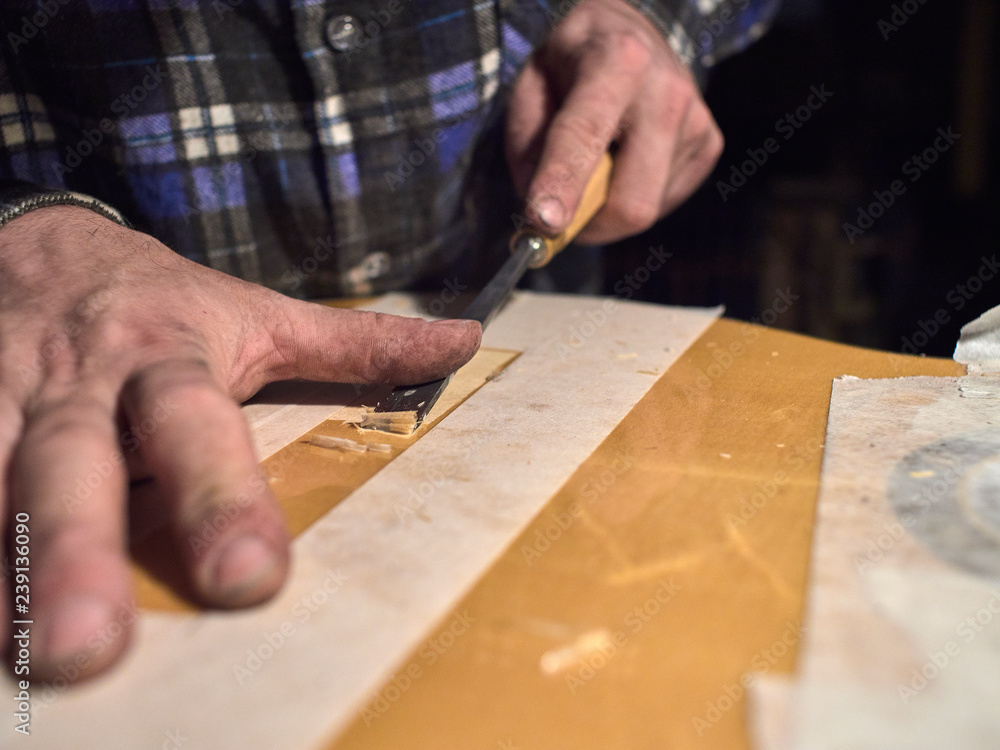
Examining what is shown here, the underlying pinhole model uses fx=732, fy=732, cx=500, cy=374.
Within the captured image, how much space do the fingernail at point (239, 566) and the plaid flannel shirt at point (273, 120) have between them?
61 cm

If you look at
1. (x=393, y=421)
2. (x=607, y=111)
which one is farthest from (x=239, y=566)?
(x=607, y=111)

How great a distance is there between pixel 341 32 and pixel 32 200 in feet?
1.73

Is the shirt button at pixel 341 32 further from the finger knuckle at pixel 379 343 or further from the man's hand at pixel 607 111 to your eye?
the finger knuckle at pixel 379 343

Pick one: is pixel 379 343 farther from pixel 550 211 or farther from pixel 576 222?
pixel 576 222

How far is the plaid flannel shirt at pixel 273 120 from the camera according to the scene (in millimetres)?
1051

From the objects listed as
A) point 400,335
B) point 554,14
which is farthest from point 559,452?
point 554,14

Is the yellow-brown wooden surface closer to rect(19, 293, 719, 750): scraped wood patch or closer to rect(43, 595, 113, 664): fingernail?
rect(19, 293, 719, 750): scraped wood patch

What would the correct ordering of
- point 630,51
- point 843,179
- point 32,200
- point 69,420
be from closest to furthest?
point 69,420, point 32,200, point 630,51, point 843,179

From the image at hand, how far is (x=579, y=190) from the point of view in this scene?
3.74 ft

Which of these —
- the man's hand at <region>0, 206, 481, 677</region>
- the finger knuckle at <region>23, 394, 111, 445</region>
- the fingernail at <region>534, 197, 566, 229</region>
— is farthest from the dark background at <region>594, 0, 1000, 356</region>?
the finger knuckle at <region>23, 394, 111, 445</region>

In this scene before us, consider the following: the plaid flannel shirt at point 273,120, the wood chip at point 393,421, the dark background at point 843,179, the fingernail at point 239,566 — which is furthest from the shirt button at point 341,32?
the dark background at point 843,179

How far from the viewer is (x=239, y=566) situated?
0.51 m

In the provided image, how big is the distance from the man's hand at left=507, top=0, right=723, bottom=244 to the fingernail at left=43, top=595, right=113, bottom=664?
844mm

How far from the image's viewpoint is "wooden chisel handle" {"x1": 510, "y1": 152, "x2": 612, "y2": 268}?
1.12m
